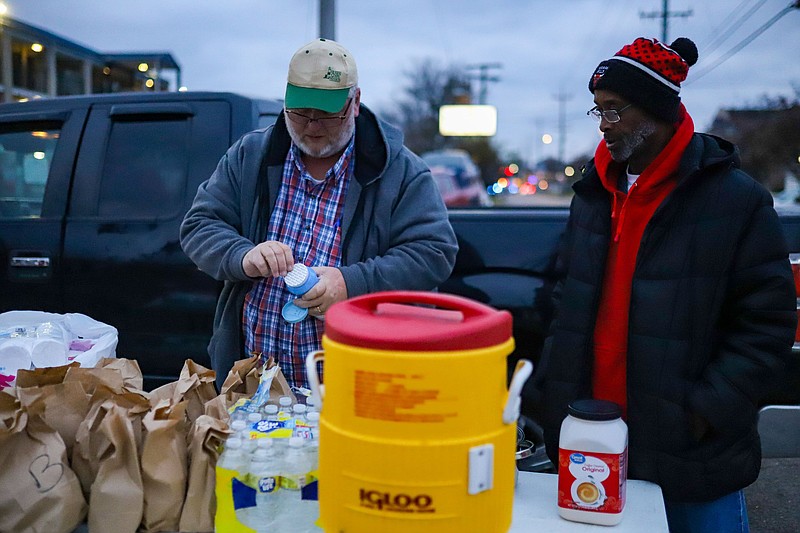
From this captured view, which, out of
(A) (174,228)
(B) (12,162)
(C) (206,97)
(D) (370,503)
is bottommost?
(D) (370,503)

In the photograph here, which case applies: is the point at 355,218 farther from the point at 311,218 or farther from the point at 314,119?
the point at 314,119

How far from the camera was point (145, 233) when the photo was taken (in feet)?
12.6

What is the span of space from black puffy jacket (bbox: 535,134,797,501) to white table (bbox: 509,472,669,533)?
164 mm

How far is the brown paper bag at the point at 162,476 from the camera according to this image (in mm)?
1671

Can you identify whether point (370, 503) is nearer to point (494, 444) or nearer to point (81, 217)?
point (494, 444)

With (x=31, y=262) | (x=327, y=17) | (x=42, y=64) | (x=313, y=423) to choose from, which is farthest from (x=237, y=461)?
(x=42, y=64)

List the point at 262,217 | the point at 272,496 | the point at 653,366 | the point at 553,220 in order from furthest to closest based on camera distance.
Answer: the point at 553,220, the point at 262,217, the point at 653,366, the point at 272,496

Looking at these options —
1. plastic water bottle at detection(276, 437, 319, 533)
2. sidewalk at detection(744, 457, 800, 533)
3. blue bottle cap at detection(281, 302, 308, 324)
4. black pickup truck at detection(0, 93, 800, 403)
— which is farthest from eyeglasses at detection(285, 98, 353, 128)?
sidewalk at detection(744, 457, 800, 533)

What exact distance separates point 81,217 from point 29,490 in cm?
260

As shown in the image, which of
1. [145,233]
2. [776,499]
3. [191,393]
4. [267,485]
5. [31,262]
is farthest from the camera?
[776,499]

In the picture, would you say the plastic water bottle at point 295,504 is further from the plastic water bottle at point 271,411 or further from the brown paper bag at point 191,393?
the brown paper bag at point 191,393

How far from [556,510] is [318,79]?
1.37 meters

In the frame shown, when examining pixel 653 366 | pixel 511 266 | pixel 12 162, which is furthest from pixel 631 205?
pixel 12 162

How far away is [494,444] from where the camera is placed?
4.28 feet
